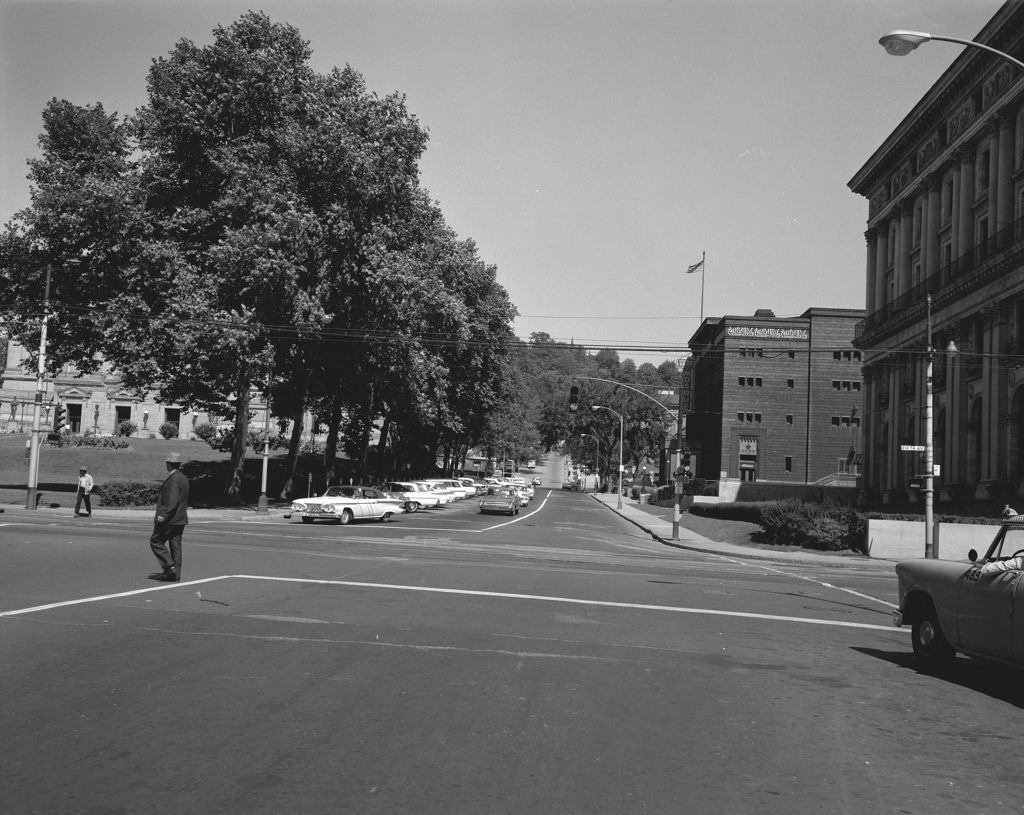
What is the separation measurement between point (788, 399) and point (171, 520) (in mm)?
75393

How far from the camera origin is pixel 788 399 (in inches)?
3241

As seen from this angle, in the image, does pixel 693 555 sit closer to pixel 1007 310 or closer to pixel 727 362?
pixel 1007 310

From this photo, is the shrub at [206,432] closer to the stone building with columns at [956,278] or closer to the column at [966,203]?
the stone building with columns at [956,278]

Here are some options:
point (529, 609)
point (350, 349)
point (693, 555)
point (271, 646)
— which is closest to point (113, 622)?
point (271, 646)

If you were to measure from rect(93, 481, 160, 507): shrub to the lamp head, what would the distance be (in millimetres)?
32413

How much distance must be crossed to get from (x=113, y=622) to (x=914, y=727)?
7.75 meters

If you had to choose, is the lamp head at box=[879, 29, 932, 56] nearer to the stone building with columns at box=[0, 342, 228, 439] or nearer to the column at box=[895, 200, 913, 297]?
the column at box=[895, 200, 913, 297]

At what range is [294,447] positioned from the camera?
45656mm

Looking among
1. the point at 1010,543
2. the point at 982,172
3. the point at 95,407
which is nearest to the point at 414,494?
the point at 982,172

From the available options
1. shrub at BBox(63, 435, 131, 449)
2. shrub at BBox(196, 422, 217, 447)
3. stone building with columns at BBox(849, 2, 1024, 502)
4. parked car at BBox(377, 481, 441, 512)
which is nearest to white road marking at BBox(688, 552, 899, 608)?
stone building with columns at BBox(849, 2, 1024, 502)

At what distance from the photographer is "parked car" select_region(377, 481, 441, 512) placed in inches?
1914

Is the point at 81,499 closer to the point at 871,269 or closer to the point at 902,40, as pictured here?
the point at 902,40

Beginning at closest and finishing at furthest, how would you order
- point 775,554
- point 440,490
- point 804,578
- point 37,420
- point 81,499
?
point 804,578 → point 81,499 → point 775,554 → point 37,420 → point 440,490

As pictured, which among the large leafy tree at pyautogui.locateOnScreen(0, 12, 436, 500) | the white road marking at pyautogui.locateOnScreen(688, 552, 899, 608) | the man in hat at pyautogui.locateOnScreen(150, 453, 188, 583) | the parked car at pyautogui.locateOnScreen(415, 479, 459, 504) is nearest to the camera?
the man in hat at pyautogui.locateOnScreen(150, 453, 188, 583)
